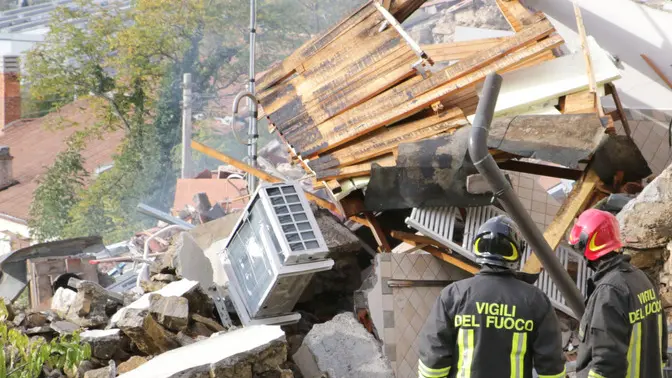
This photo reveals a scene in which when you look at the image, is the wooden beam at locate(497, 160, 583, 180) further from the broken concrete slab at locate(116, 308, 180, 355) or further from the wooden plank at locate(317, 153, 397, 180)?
the broken concrete slab at locate(116, 308, 180, 355)

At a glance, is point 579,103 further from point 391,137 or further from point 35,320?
point 35,320

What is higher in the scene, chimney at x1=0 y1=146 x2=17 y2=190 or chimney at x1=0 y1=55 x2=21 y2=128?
chimney at x1=0 y1=55 x2=21 y2=128

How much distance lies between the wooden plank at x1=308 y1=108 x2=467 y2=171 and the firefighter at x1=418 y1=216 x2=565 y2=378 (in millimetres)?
4615

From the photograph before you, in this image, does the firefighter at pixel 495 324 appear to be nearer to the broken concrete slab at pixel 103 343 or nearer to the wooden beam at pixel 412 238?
the broken concrete slab at pixel 103 343

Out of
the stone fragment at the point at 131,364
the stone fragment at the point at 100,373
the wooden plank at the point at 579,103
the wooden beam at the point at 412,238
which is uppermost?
the wooden plank at the point at 579,103

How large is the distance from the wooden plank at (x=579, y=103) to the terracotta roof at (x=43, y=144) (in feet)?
93.9

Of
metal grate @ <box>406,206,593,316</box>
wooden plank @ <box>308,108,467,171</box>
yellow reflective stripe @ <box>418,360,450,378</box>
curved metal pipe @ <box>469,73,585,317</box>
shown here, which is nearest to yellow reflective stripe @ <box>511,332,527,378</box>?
yellow reflective stripe @ <box>418,360,450,378</box>

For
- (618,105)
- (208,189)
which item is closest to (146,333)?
(618,105)

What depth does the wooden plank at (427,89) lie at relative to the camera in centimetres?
891

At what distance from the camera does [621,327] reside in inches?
180

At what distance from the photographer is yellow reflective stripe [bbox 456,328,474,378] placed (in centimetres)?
430

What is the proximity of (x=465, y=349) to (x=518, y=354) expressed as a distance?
0.73 feet

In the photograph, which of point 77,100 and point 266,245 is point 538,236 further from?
point 77,100

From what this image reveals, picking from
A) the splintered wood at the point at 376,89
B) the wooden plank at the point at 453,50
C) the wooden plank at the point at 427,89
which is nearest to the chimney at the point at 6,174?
the splintered wood at the point at 376,89
